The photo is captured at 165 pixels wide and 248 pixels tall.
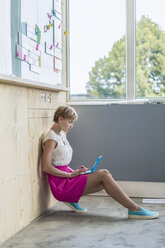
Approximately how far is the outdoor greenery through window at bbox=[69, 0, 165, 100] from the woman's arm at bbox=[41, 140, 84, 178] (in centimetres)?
106

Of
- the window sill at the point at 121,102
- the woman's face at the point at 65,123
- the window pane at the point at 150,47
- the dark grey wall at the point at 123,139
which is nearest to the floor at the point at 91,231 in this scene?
the dark grey wall at the point at 123,139

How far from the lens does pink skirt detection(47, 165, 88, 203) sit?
271 centimetres

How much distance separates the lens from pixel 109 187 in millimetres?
2684

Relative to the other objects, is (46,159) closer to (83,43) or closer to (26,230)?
(26,230)

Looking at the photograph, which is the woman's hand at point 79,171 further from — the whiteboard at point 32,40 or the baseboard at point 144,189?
the baseboard at point 144,189

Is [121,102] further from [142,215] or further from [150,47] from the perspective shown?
[142,215]

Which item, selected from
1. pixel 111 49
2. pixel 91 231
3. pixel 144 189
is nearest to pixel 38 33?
pixel 111 49

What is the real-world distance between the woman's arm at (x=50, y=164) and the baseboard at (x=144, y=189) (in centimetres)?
84

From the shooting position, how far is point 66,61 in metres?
3.60

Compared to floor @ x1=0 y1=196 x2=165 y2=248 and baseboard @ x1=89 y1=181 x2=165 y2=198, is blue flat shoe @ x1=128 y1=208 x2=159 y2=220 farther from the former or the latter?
baseboard @ x1=89 y1=181 x2=165 y2=198

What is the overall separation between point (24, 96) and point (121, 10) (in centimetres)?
157

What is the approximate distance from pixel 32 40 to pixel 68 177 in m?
1.01

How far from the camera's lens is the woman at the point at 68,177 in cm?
267

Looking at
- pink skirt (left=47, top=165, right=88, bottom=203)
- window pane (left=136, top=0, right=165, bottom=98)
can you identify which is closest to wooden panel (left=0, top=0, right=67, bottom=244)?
pink skirt (left=47, top=165, right=88, bottom=203)
